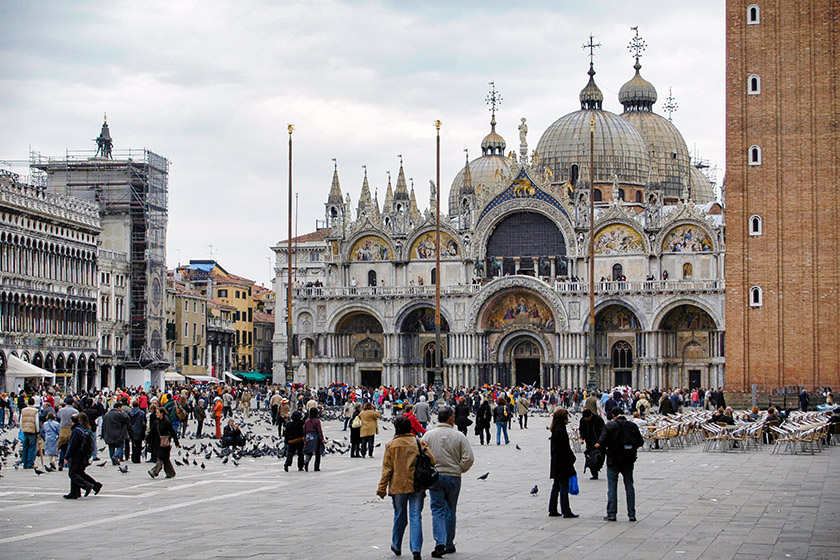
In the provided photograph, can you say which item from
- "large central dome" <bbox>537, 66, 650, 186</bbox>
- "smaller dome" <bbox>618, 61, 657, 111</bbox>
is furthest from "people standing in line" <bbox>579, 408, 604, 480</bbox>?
"smaller dome" <bbox>618, 61, 657, 111</bbox>

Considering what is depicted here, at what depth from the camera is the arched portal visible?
68688mm

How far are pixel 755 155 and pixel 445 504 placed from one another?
36.6 metres

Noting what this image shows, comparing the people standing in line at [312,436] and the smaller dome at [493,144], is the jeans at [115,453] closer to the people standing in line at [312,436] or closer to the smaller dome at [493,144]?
the people standing in line at [312,436]

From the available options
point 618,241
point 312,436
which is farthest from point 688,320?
point 312,436

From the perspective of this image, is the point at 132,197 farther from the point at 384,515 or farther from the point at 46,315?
the point at 384,515

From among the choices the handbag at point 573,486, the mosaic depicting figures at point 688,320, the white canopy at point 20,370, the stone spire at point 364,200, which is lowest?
the handbag at point 573,486

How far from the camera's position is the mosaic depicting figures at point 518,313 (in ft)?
221

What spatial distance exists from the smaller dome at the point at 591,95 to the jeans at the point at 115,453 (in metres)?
60.0

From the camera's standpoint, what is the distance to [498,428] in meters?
32.0

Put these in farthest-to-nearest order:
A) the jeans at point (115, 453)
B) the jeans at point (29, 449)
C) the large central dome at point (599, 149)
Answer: the large central dome at point (599, 149)
the jeans at point (115, 453)
the jeans at point (29, 449)

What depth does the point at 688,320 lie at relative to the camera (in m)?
64.4

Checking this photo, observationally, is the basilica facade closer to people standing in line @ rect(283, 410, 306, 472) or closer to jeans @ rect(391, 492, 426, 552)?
people standing in line @ rect(283, 410, 306, 472)

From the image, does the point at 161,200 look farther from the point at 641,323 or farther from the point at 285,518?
the point at 285,518

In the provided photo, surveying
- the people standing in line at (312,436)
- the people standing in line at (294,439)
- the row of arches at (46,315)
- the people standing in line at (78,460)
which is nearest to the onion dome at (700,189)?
the row of arches at (46,315)
